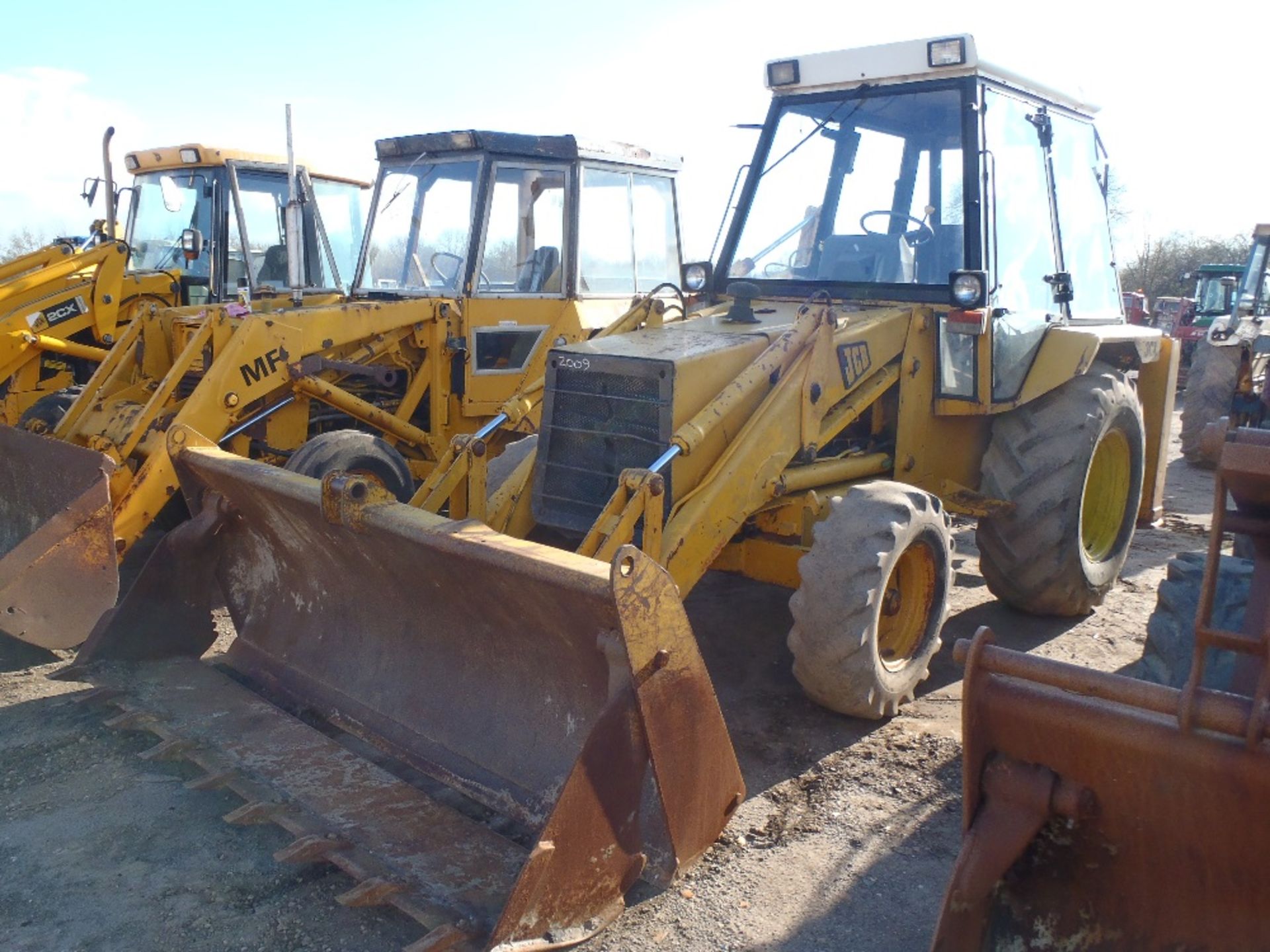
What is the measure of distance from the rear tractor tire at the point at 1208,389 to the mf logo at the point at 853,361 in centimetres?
763

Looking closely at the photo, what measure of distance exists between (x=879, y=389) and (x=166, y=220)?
24.0 ft

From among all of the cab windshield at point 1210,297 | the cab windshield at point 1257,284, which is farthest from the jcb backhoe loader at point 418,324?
the cab windshield at point 1210,297

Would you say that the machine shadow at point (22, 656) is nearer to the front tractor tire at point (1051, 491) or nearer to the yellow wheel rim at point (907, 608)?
the yellow wheel rim at point (907, 608)

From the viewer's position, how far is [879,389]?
5023mm

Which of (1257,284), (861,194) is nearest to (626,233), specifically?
(861,194)

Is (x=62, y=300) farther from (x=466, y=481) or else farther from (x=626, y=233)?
(x=466, y=481)

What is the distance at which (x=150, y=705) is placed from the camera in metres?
4.20

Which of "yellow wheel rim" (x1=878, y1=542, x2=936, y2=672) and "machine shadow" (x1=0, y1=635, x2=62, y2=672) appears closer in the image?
"yellow wheel rim" (x1=878, y1=542, x2=936, y2=672)

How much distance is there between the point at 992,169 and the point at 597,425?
2278 mm

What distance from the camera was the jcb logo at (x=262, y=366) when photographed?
622cm

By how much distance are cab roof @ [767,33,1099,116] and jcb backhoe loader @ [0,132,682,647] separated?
156cm

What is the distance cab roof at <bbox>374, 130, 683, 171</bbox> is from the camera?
23.4 feet

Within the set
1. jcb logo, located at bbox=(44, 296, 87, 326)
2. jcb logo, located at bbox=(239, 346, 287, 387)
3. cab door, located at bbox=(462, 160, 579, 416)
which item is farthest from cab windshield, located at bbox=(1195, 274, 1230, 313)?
jcb logo, located at bbox=(44, 296, 87, 326)

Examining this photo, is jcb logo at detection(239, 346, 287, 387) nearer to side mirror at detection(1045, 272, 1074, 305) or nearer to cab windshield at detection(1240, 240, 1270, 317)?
side mirror at detection(1045, 272, 1074, 305)
